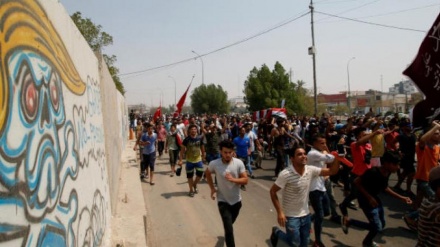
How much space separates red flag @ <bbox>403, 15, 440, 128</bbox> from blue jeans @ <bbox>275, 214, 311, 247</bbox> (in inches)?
74.0

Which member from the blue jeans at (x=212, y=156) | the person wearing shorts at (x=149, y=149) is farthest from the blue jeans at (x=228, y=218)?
the person wearing shorts at (x=149, y=149)

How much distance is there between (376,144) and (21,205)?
25.2ft

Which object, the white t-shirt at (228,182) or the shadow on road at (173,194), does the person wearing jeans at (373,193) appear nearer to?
the white t-shirt at (228,182)

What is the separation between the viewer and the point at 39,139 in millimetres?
2152

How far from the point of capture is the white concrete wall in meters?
1.72

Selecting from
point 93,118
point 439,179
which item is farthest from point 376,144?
point 93,118

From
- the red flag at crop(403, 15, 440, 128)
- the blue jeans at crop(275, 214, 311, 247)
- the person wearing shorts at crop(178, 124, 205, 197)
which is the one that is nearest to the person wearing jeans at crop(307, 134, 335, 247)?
the blue jeans at crop(275, 214, 311, 247)

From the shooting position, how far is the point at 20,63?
195cm

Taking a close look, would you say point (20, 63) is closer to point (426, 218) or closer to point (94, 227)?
point (94, 227)

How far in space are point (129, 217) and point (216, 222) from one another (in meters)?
1.54

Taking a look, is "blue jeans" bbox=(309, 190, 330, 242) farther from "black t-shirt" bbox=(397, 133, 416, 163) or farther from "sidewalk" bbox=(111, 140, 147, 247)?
"black t-shirt" bbox=(397, 133, 416, 163)

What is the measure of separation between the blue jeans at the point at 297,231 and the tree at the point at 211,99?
71.0 m

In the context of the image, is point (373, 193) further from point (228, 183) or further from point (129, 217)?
point (129, 217)

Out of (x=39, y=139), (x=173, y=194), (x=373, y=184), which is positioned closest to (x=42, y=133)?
(x=39, y=139)
